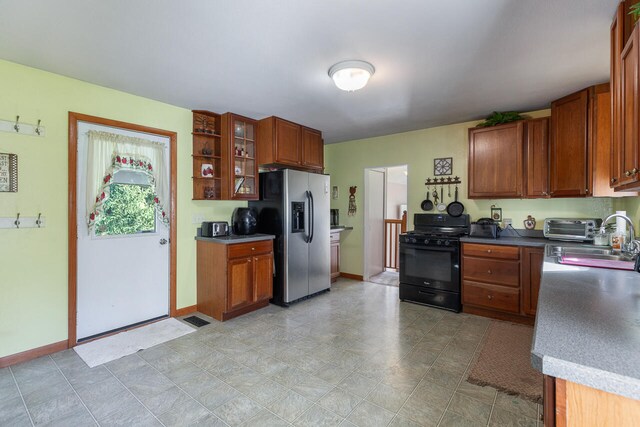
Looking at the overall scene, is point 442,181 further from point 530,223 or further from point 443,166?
point 530,223

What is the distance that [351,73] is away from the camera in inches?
96.3

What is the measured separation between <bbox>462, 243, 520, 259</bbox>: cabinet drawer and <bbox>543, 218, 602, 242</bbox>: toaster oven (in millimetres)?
507

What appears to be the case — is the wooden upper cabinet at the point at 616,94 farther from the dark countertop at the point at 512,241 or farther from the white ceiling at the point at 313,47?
the dark countertop at the point at 512,241

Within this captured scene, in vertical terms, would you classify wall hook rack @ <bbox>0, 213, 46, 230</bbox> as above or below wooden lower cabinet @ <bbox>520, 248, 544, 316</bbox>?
above

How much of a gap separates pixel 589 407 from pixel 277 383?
1.85 metres

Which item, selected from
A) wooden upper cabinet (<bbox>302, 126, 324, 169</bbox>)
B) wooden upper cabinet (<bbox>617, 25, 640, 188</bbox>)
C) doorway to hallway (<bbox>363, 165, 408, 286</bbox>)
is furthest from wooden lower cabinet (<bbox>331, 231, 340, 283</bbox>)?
wooden upper cabinet (<bbox>617, 25, 640, 188</bbox>)

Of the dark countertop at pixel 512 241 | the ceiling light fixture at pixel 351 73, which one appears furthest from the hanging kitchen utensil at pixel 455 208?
the ceiling light fixture at pixel 351 73

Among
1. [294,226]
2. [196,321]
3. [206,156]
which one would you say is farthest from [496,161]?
[196,321]

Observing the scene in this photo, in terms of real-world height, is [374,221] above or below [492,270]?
above

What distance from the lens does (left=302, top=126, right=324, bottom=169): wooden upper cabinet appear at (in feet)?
13.8

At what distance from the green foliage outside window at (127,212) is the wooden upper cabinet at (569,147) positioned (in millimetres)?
4328

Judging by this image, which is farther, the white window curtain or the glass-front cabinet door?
the glass-front cabinet door

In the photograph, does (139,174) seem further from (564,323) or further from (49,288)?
(564,323)

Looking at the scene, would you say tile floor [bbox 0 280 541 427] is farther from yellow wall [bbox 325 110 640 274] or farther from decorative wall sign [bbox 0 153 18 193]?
yellow wall [bbox 325 110 640 274]
